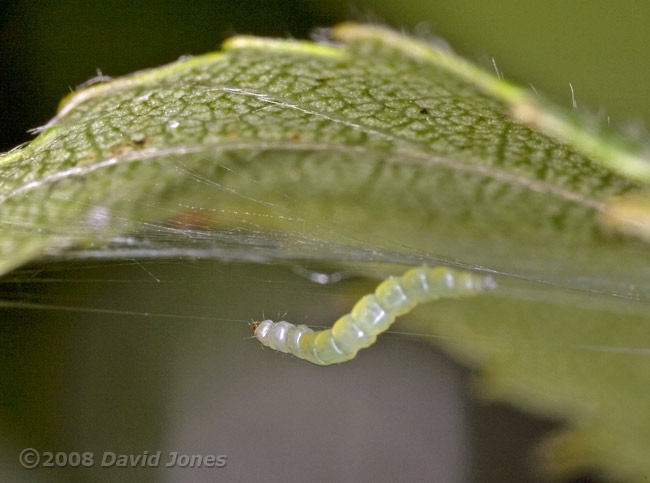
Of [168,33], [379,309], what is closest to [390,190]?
[379,309]

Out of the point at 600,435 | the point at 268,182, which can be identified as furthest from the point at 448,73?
the point at 600,435

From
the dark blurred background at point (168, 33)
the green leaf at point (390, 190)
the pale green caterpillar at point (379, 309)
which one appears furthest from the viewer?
the dark blurred background at point (168, 33)

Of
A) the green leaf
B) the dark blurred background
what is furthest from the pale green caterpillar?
the dark blurred background

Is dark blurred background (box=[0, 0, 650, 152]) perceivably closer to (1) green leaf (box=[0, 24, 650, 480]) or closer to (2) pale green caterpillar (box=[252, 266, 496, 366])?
(1) green leaf (box=[0, 24, 650, 480])

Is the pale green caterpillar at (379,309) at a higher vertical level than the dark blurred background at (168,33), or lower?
lower

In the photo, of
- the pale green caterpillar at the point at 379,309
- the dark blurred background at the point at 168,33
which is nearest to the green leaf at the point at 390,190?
Answer: the pale green caterpillar at the point at 379,309

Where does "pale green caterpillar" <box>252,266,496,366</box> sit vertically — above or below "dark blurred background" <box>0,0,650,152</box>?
below

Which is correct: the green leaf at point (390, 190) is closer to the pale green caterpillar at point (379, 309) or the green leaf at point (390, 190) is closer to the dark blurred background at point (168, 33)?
the pale green caterpillar at point (379, 309)
